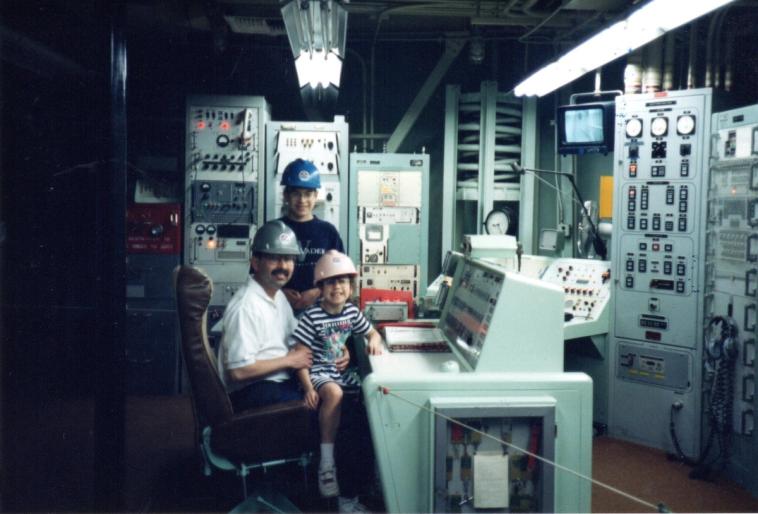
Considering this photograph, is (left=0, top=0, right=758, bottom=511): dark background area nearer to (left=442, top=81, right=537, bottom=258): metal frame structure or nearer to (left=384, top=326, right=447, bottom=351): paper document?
(left=442, top=81, right=537, bottom=258): metal frame structure

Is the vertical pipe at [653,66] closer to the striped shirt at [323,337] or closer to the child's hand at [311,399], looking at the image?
the striped shirt at [323,337]

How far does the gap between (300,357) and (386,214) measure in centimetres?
231

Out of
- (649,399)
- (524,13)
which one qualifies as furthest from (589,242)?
(524,13)

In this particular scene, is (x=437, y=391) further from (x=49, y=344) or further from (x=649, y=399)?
(x=49, y=344)

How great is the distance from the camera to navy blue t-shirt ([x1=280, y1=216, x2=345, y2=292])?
3576 millimetres

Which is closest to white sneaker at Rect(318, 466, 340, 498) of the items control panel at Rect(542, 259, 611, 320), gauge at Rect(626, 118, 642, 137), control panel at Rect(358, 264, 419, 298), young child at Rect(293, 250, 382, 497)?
young child at Rect(293, 250, 382, 497)

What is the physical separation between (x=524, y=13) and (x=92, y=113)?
361 cm

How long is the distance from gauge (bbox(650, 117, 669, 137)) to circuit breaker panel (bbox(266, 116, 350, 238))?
2128mm

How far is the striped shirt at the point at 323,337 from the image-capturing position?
276cm

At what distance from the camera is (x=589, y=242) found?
14.9ft

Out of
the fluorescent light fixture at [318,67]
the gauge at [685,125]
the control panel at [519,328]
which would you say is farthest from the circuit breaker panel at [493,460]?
the gauge at [685,125]

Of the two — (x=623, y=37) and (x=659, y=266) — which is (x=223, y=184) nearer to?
(x=623, y=37)

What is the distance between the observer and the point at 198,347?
7.77 feet

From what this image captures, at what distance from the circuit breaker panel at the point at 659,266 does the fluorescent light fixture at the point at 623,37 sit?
0.46m
